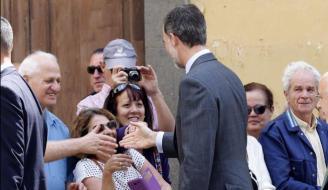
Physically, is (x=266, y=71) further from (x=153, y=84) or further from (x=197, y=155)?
(x=197, y=155)

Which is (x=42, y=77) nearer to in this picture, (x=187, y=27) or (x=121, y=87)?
(x=121, y=87)

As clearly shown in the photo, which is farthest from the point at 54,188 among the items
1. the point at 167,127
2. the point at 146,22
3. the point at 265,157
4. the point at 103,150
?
the point at 146,22

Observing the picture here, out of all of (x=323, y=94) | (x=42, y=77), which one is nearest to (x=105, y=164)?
(x=42, y=77)

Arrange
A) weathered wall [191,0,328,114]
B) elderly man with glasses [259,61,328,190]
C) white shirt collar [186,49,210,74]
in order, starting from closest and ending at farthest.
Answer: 1. white shirt collar [186,49,210,74]
2. elderly man with glasses [259,61,328,190]
3. weathered wall [191,0,328,114]

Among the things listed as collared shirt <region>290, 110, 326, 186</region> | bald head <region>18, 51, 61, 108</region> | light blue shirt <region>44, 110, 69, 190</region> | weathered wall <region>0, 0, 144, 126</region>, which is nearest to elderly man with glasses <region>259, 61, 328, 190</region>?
collared shirt <region>290, 110, 326, 186</region>

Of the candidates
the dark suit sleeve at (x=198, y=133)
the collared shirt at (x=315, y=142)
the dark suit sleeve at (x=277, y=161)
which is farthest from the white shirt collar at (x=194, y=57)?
the collared shirt at (x=315, y=142)

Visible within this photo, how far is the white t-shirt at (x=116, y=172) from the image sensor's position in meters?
6.62

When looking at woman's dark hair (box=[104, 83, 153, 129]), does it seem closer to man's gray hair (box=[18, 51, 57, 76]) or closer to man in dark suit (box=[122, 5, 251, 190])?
man's gray hair (box=[18, 51, 57, 76])

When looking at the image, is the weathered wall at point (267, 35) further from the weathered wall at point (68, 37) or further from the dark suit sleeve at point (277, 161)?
the dark suit sleeve at point (277, 161)

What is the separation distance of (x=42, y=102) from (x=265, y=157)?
1.54 m

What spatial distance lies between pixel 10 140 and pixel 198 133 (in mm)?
1038

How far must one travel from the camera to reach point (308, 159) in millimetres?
7273

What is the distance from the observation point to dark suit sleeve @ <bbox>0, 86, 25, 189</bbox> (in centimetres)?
539

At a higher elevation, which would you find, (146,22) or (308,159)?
(146,22)
